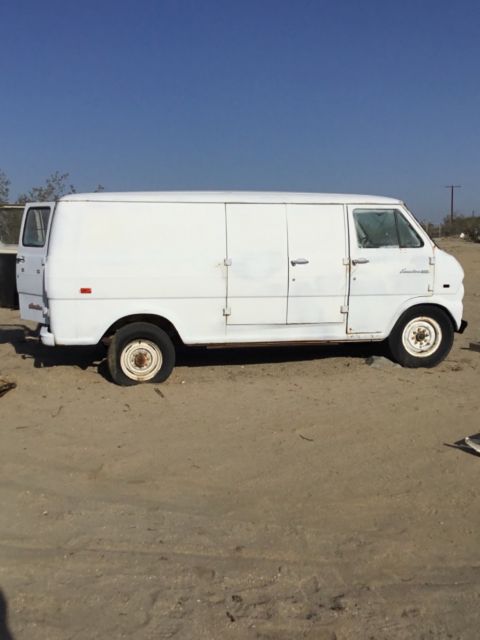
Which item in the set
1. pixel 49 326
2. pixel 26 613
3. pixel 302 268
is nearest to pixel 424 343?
pixel 302 268

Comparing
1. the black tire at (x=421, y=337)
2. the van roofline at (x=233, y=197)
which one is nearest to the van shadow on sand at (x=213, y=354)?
the black tire at (x=421, y=337)

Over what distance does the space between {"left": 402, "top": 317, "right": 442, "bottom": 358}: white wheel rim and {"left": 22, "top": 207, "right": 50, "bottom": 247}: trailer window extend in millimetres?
4616

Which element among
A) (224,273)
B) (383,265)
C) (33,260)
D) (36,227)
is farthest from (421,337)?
(36,227)

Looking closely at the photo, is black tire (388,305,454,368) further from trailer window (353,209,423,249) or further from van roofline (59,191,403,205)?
Result: van roofline (59,191,403,205)

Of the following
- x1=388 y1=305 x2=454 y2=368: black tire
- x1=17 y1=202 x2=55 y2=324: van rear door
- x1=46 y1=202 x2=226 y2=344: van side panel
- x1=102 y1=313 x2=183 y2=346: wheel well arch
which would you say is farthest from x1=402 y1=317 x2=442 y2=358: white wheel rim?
x1=17 y1=202 x2=55 y2=324: van rear door

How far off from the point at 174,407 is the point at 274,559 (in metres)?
3.25

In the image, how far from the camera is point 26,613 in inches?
131

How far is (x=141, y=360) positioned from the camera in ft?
25.5

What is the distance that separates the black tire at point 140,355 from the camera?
762cm

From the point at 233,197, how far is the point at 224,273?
0.90 metres

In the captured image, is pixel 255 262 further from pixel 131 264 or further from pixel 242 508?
pixel 242 508

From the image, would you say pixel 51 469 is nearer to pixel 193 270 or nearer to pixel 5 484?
pixel 5 484

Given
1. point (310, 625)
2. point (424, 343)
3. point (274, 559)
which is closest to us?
point (310, 625)

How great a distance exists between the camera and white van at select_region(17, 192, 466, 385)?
747 cm
